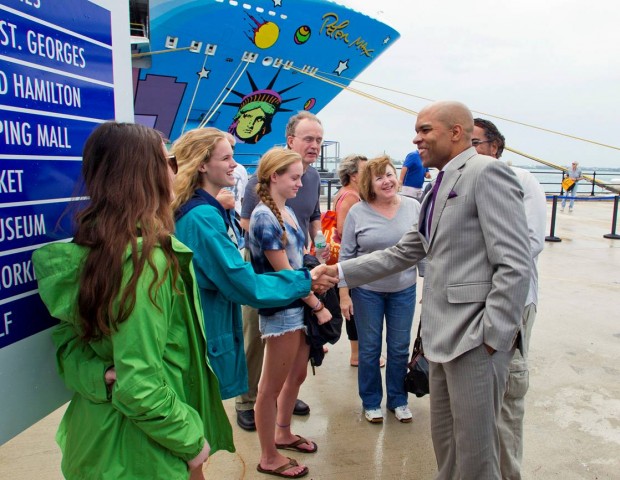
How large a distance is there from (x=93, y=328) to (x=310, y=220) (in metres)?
2.45

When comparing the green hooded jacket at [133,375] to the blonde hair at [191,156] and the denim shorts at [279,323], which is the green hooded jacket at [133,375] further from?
the denim shorts at [279,323]

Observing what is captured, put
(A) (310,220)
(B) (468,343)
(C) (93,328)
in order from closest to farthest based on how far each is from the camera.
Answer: (C) (93,328) < (B) (468,343) < (A) (310,220)

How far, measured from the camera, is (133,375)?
1315 mm

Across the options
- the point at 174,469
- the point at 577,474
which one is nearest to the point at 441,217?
the point at 174,469

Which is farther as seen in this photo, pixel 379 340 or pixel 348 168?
pixel 348 168

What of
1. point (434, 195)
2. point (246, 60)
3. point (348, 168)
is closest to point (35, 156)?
point (434, 195)

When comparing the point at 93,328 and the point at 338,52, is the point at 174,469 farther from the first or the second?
the point at 338,52

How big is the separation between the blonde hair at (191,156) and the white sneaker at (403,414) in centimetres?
203

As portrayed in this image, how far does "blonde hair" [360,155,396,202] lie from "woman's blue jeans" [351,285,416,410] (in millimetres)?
626

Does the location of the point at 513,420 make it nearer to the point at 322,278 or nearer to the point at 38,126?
the point at 322,278

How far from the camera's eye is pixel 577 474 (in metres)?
2.65

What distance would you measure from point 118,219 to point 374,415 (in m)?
2.35

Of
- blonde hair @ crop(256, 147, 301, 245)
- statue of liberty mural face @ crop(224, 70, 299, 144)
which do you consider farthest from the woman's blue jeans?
statue of liberty mural face @ crop(224, 70, 299, 144)

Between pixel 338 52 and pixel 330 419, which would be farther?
pixel 338 52
